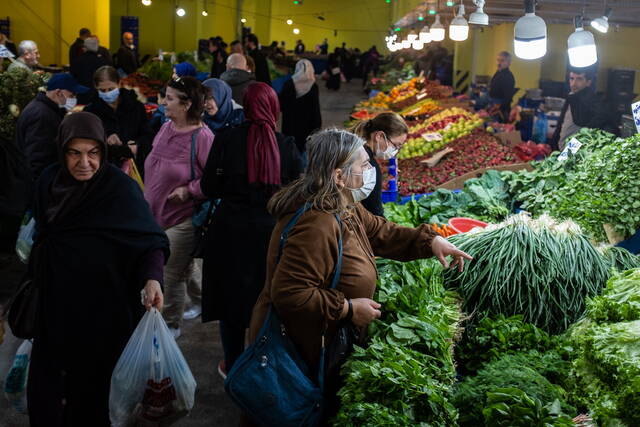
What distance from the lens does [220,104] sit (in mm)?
5273

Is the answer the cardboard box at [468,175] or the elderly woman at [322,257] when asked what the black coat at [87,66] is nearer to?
the cardboard box at [468,175]

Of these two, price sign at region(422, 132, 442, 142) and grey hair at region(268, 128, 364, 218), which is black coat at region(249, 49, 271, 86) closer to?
price sign at region(422, 132, 442, 142)

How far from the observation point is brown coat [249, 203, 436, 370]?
8.45 ft

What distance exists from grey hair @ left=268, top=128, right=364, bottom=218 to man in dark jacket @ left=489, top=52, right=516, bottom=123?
345 inches

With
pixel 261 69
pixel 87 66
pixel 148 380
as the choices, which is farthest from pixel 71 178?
pixel 87 66

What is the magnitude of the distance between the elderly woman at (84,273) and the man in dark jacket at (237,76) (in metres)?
4.56

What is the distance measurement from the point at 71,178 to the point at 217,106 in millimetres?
2224

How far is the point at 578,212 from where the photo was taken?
418 cm

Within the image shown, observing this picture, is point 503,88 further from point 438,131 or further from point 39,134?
point 39,134

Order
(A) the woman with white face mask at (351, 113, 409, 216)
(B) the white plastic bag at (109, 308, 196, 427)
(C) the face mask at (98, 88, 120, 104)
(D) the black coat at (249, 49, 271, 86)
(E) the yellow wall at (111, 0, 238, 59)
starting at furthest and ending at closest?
(E) the yellow wall at (111, 0, 238, 59)
(D) the black coat at (249, 49, 271, 86)
(C) the face mask at (98, 88, 120, 104)
(A) the woman with white face mask at (351, 113, 409, 216)
(B) the white plastic bag at (109, 308, 196, 427)

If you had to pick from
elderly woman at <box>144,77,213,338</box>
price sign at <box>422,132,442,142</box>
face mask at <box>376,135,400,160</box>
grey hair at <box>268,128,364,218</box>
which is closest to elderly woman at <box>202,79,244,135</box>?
elderly woman at <box>144,77,213,338</box>

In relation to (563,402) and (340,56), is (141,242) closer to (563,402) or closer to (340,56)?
(563,402)

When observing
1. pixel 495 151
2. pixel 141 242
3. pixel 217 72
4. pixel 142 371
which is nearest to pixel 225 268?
pixel 141 242

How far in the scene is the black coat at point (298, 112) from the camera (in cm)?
813
